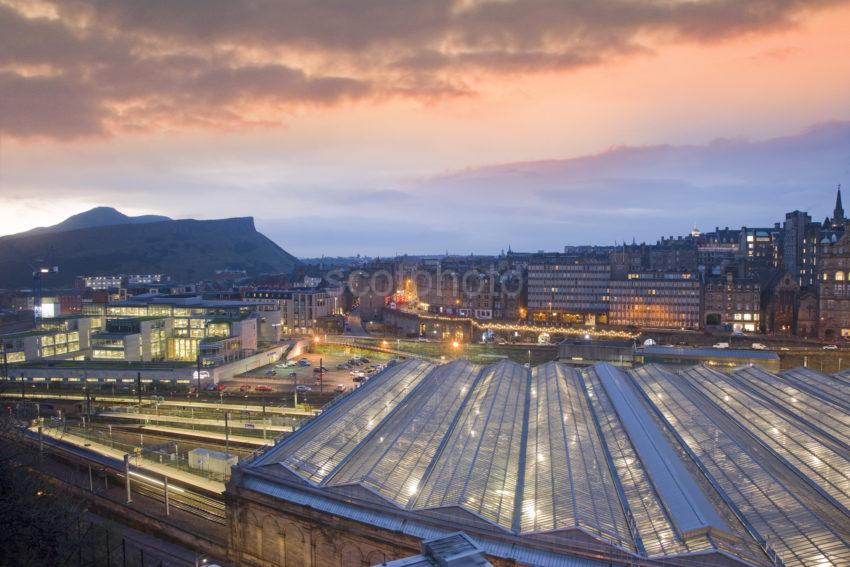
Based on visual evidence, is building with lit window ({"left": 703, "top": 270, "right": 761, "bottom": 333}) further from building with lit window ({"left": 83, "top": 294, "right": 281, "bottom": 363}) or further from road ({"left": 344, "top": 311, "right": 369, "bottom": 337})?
building with lit window ({"left": 83, "top": 294, "right": 281, "bottom": 363})

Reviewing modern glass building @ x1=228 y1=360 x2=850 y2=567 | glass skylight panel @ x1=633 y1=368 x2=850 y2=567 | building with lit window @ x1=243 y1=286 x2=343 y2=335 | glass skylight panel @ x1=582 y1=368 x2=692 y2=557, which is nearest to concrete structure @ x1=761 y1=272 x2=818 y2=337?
modern glass building @ x1=228 y1=360 x2=850 y2=567

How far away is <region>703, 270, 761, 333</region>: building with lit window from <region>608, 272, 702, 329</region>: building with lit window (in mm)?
1586

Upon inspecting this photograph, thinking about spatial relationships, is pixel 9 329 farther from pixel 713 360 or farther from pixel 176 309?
pixel 713 360

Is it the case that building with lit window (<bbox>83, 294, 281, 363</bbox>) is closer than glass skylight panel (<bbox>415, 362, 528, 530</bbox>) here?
No

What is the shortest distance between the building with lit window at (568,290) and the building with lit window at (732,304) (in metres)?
15.6

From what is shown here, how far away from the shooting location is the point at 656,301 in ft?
286

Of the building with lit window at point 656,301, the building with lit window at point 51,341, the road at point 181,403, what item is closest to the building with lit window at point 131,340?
the building with lit window at point 51,341

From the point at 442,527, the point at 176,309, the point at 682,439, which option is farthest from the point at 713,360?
the point at 176,309

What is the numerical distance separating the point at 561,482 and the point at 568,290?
8060 cm

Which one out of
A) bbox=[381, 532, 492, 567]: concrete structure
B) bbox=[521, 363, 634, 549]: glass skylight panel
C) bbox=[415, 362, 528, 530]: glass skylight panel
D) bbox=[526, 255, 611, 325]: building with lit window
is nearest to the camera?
bbox=[381, 532, 492, 567]: concrete structure

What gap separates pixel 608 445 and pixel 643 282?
230 feet

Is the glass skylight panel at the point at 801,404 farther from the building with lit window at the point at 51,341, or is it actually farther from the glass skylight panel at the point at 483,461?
the building with lit window at the point at 51,341

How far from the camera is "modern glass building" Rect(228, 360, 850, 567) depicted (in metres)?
16.1

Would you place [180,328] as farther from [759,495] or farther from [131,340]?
[759,495]
